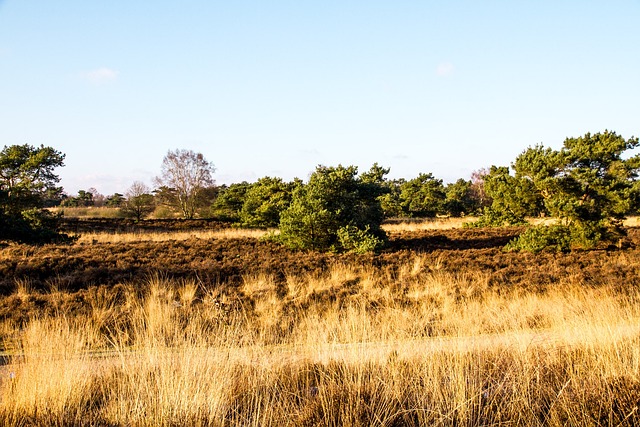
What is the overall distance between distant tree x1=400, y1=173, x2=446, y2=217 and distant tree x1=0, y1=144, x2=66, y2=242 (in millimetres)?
37649

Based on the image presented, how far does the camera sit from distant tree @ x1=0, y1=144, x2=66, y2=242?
2344cm

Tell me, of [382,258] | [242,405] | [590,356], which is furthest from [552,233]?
[242,405]

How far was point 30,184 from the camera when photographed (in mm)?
24969

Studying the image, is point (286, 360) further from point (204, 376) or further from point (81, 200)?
point (81, 200)

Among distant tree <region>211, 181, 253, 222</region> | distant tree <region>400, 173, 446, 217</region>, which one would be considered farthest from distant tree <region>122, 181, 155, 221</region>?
distant tree <region>400, 173, 446, 217</region>

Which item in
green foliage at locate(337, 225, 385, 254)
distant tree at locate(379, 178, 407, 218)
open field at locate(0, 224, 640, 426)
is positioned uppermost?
distant tree at locate(379, 178, 407, 218)

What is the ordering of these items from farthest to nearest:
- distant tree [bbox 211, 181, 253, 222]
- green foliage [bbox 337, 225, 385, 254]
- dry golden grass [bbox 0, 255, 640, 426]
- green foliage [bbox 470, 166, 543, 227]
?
distant tree [bbox 211, 181, 253, 222] < green foliage [bbox 470, 166, 543, 227] < green foliage [bbox 337, 225, 385, 254] < dry golden grass [bbox 0, 255, 640, 426]

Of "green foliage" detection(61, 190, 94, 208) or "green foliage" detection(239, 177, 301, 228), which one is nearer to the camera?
"green foliage" detection(239, 177, 301, 228)

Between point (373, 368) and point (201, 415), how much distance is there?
5.66 feet

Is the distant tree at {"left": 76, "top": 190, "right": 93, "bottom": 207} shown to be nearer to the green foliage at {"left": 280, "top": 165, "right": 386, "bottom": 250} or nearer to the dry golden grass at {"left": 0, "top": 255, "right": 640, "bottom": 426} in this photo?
the green foliage at {"left": 280, "top": 165, "right": 386, "bottom": 250}

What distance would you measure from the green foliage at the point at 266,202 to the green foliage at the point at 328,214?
39.2 ft

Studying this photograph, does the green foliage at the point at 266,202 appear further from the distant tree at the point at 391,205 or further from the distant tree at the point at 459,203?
the distant tree at the point at 459,203

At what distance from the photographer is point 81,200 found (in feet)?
266

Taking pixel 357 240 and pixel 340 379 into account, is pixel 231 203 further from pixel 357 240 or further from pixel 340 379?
pixel 340 379
